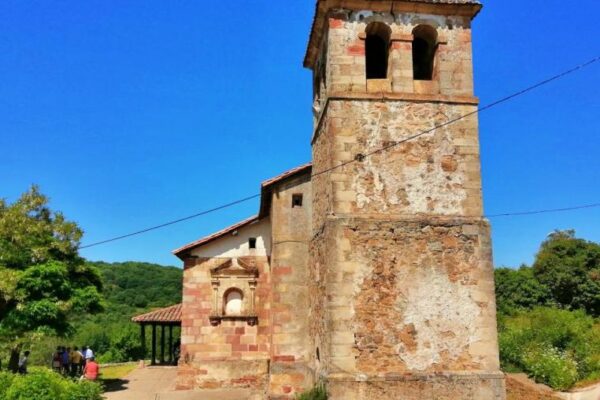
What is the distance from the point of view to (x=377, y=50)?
43.7ft

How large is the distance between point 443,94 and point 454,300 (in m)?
4.42

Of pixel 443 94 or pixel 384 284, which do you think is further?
pixel 443 94

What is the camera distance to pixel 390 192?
11.5 meters

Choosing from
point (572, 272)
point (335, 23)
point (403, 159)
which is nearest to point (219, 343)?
point (403, 159)

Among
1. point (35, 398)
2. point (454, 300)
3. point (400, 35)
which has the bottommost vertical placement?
point (35, 398)

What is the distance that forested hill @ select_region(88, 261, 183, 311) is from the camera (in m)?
52.2

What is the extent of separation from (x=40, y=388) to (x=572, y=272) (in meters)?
35.5

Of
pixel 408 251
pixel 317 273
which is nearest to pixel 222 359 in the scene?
pixel 317 273

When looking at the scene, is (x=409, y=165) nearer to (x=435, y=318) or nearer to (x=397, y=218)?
(x=397, y=218)

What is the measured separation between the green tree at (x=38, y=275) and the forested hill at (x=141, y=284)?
32.2m

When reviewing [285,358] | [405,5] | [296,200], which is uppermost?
[405,5]

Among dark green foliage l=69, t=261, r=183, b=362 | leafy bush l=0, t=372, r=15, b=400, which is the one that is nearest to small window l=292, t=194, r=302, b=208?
leafy bush l=0, t=372, r=15, b=400

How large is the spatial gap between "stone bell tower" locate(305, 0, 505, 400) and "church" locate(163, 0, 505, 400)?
2cm

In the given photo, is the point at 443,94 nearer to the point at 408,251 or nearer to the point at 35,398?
the point at 408,251
